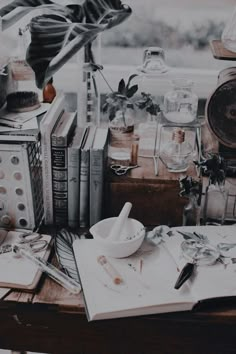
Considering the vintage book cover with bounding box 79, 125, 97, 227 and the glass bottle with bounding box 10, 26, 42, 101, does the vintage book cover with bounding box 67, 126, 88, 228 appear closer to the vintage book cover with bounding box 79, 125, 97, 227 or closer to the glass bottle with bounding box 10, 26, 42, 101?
the vintage book cover with bounding box 79, 125, 97, 227

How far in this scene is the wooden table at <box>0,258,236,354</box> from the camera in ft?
3.84

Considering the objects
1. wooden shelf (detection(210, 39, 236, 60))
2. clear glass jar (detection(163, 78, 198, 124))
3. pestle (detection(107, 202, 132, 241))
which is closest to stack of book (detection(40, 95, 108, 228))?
pestle (detection(107, 202, 132, 241))

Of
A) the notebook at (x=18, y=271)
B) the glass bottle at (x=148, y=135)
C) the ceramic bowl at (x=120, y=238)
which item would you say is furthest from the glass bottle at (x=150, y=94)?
the notebook at (x=18, y=271)

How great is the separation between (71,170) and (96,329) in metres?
0.41

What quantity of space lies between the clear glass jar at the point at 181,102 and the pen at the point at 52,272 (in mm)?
530

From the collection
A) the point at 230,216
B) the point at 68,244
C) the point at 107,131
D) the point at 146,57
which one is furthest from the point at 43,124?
the point at 230,216

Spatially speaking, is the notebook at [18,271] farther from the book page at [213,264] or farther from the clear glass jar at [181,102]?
the clear glass jar at [181,102]

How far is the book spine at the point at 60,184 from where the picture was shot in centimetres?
138

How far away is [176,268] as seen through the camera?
49.8 inches

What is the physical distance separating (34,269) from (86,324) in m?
0.18

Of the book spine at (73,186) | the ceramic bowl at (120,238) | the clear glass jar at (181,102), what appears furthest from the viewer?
the clear glass jar at (181,102)

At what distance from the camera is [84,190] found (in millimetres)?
1406

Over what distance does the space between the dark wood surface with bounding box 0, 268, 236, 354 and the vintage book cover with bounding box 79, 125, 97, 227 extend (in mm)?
240

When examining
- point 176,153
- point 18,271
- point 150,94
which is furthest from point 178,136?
point 18,271
